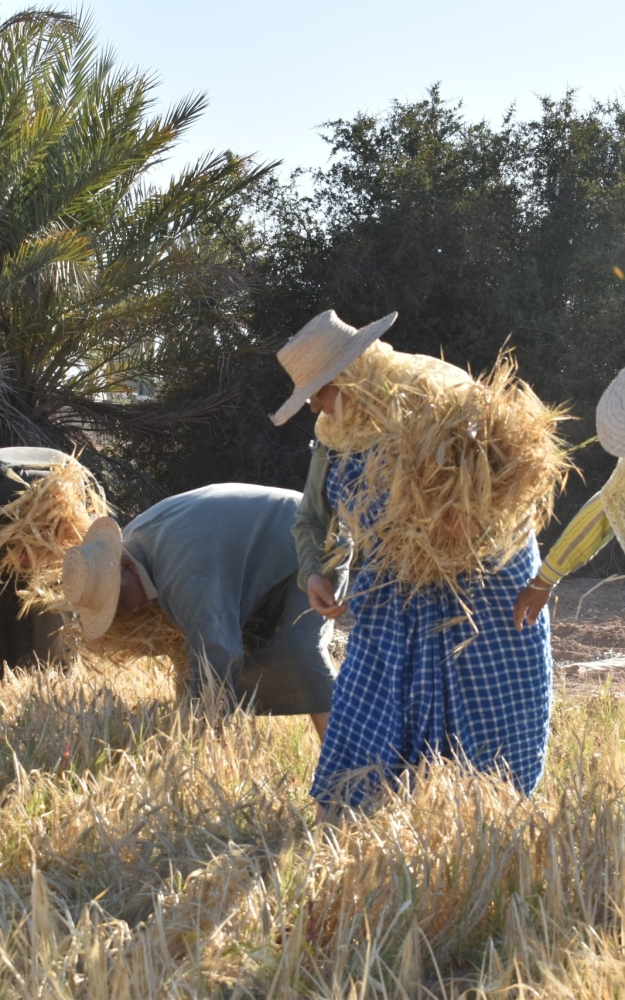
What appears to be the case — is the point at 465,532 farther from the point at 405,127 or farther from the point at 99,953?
the point at 405,127

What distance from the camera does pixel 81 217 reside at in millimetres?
10102

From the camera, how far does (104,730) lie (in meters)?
4.08

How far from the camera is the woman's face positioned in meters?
3.30

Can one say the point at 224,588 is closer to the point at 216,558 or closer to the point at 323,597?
the point at 216,558

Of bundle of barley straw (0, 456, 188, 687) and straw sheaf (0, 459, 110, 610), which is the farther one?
straw sheaf (0, 459, 110, 610)

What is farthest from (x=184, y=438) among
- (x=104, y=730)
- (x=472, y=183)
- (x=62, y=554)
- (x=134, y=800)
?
(x=134, y=800)

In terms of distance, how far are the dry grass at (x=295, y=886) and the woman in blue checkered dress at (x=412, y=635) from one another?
14cm

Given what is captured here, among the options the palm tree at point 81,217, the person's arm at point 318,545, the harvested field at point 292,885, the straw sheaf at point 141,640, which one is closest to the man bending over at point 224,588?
the straw sheaf at point 141,640

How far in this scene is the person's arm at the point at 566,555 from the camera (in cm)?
308

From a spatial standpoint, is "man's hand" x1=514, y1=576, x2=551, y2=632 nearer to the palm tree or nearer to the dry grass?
the dry grass

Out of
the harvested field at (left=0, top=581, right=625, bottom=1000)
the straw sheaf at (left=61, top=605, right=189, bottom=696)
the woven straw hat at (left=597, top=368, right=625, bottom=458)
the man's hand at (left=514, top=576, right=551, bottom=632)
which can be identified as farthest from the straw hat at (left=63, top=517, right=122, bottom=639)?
the woven straw hat at (left=597, top=368, right=625, bottom=458)

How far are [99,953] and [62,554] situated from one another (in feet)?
8.52

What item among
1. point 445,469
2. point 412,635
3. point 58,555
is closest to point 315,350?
point 445,469

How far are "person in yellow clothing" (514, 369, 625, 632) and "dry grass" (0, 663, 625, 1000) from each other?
0.48 metres
